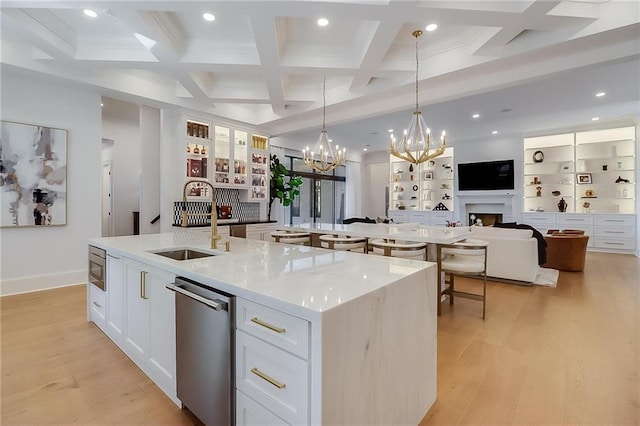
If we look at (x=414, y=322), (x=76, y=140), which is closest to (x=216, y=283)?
(x=414, y=322)

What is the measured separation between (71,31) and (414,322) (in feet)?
14.9

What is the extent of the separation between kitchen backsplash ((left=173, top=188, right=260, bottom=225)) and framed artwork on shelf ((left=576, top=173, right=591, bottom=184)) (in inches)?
314

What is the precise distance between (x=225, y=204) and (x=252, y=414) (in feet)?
17.2

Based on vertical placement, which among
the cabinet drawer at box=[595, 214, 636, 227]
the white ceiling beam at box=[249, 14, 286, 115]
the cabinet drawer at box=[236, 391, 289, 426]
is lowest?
the cabinet drawer at box=[236, 391, 289, 426]

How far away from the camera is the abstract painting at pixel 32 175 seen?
3.73 m

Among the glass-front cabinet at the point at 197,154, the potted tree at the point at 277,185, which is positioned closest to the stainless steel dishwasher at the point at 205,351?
the glass-front cabinet at the point at 197,154

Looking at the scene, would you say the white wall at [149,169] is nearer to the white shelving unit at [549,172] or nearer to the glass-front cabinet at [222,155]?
the glass-front cabinet at [222,155]

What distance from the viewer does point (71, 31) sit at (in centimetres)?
332

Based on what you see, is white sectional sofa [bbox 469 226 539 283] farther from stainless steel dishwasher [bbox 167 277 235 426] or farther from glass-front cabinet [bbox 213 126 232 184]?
glass-front cabinet [bbox 213 126 232 184]

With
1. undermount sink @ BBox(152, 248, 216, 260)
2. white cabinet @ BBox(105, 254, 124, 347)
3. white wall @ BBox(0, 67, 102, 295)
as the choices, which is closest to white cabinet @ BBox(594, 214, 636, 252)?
undermount sink @ BBox(152, 248, 216, 260)

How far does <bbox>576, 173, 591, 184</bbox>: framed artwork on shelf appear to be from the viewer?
24.2 ft

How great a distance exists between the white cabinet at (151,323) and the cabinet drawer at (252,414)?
2.09 feet

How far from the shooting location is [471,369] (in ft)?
7.16

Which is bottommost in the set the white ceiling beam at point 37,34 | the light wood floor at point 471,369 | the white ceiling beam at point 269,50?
the light wood floor at point 471,369
